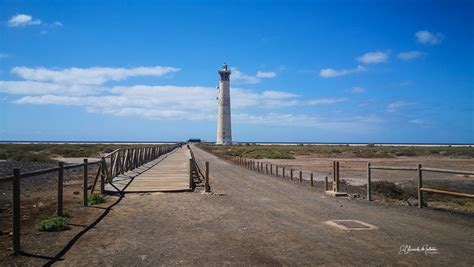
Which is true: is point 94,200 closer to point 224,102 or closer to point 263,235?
point 263,235

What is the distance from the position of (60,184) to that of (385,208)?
8.74 m

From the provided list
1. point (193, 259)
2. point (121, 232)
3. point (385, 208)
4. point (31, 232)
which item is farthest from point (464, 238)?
point (31, 232)

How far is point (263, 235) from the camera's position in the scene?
8.30 metres

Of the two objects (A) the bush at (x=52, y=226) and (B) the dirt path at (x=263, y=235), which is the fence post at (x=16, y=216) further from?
(A) the bush at (x=52, y=226)

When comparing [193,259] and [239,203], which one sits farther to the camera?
[239,203]

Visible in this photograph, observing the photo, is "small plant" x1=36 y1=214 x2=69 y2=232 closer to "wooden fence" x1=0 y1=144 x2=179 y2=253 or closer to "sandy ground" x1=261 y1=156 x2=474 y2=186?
"wooden fence" x1=0 y1=144 x2=179 y2=253

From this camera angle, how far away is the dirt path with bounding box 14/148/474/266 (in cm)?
659

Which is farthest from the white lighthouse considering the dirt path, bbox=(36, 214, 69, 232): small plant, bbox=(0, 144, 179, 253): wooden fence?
bbox=(36, 214, 69, 232): small plant

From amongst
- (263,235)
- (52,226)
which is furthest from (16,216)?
(263,235)

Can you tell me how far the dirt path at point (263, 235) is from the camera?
6.59m

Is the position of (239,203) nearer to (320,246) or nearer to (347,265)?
(320,246)

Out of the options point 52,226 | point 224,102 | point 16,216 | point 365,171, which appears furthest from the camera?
point 224,102

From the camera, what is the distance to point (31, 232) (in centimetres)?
869

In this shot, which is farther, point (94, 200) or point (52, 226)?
point (94, 200)
